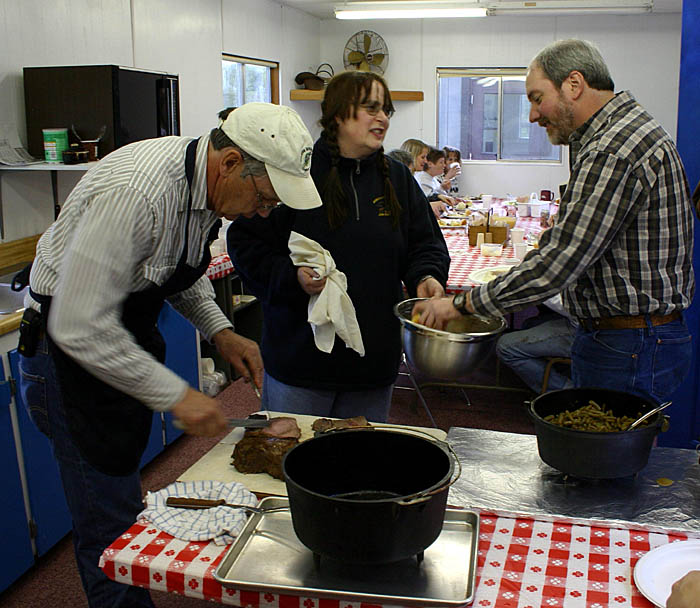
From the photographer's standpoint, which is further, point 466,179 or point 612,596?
point 466,179

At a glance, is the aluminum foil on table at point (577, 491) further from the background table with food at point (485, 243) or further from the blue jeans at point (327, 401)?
the background table with food at point (485, 243)

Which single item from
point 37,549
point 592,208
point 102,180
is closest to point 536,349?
point 592,208

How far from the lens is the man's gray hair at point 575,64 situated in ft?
6.65

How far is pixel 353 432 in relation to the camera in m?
1.39

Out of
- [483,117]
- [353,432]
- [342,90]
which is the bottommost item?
[353,432]

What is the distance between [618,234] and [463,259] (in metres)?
2.50

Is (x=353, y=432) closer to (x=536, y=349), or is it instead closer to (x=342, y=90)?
(x=342, y=90)

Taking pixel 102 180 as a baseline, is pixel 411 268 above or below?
below

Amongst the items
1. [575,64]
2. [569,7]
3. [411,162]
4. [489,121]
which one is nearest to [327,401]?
[575,64]

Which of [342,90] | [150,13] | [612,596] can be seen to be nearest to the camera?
[612,596]

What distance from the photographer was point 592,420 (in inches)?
64.1

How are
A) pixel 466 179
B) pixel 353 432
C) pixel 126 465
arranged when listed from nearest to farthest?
pixel 353 432
pixel 126 465
pixel 466 179

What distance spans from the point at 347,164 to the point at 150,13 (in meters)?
3.26

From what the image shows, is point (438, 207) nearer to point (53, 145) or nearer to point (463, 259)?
point (463, 259)
